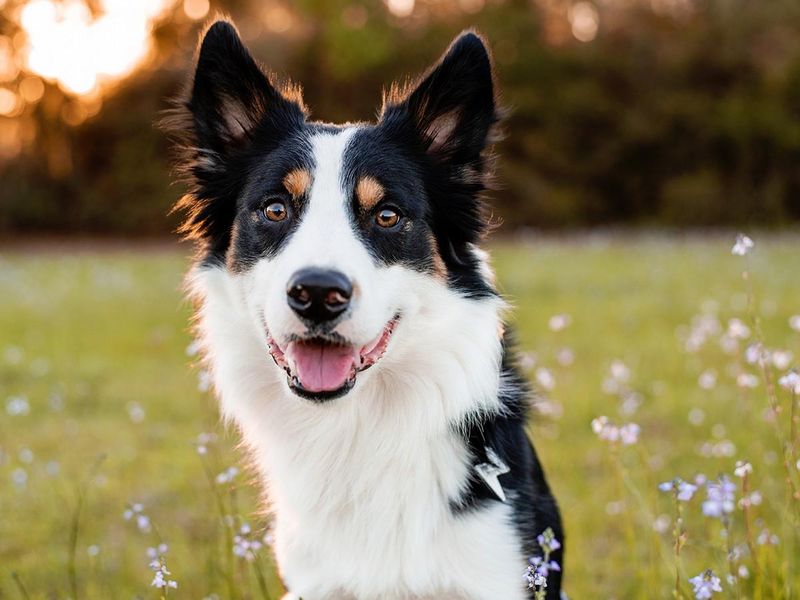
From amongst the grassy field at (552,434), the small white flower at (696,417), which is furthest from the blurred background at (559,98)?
the small white flower at (696,417)

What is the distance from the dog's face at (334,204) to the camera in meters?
2.97

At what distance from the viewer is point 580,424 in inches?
275

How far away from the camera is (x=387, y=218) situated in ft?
11.0

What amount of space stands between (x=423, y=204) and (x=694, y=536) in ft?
8.89

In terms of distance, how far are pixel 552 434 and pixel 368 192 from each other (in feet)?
11.6

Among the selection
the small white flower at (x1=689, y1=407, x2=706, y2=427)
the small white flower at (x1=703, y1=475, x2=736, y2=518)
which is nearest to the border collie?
the small white flower at (x1=703, y1=475, x2=736, y2=518)

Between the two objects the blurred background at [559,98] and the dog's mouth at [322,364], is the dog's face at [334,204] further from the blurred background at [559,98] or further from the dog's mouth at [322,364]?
the blurred background at [559,98]

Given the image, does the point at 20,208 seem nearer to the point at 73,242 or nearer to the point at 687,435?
the point at 73,242

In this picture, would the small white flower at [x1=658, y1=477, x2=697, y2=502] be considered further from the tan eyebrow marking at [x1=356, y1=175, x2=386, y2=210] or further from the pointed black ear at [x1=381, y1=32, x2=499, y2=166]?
the pointed black ear at [x1=381, y1=32, x2=499, y2=166]

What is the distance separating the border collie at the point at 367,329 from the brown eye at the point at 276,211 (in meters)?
0.02

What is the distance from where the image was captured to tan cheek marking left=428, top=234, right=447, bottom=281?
3445 millimetres

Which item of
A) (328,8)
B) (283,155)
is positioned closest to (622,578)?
(283,155)

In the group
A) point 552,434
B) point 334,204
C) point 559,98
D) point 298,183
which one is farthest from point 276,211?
point 559,98

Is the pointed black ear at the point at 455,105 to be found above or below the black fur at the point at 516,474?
above
